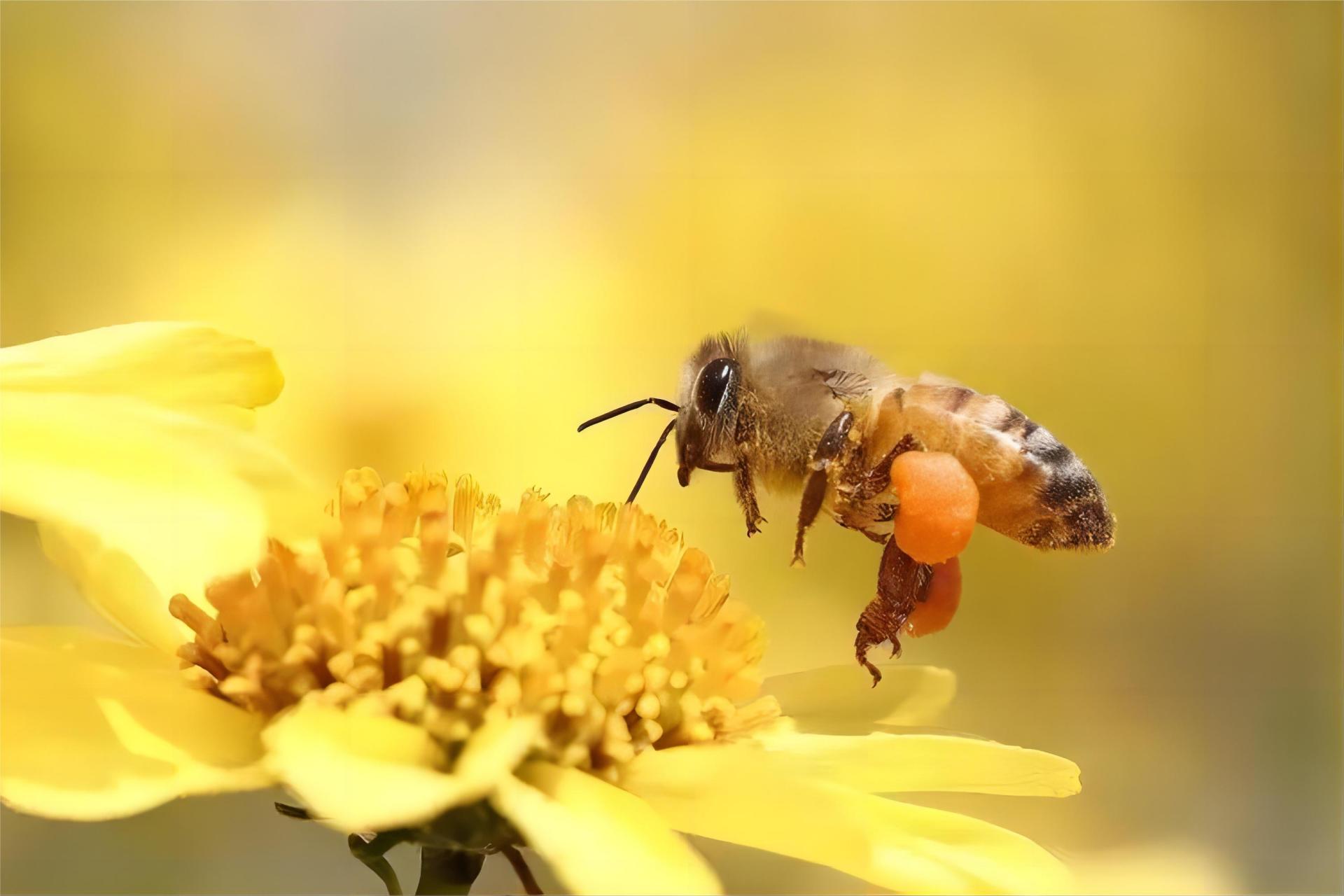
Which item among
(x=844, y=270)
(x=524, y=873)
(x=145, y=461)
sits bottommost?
(x=524, y=873)

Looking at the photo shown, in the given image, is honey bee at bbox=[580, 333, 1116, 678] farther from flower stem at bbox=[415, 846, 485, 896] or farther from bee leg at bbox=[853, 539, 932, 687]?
flower stem at bbox=[415, 846, 485, 896]

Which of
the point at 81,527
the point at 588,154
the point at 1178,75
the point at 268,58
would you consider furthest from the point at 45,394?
the point at 1178,75

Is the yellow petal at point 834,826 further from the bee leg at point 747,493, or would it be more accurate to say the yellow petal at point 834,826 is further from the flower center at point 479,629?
the bee leg at point 747,493

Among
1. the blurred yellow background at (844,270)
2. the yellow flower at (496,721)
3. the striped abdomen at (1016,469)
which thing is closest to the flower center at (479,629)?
the yellow flower at (496,721)

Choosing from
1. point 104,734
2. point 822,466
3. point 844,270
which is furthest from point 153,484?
point 844,270

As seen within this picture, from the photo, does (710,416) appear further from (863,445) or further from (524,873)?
(524,873)

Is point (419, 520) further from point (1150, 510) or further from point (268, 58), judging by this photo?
point (1150, 510)

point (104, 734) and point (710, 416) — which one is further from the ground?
point (710, 416)
